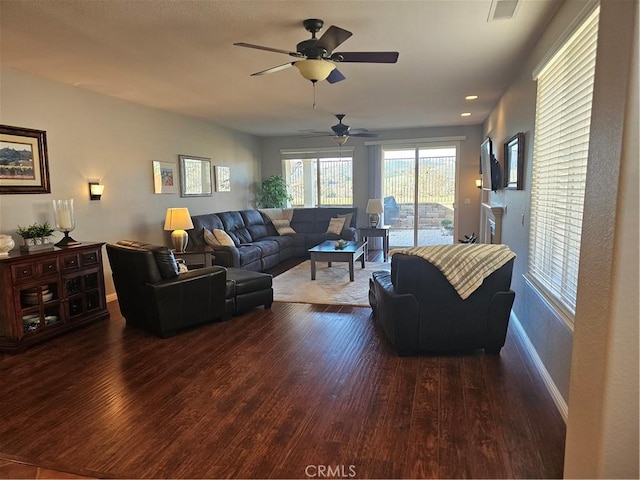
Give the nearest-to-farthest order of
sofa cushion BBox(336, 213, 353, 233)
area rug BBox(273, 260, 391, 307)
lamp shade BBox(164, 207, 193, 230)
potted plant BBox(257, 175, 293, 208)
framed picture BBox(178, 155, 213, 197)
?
area rug BBox(273, 260, 391, 307) → lamp shade BBox(164, 207, 193, 230) → framed picture BBox(178, 155, 213, 197) → sofa cushion BBox(336, 213, 353, 233) → potted plant BBox(257, 175, 293, 208)

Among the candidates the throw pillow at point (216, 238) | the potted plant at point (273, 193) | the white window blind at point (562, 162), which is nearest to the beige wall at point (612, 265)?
the white window blind at point (562, 162)

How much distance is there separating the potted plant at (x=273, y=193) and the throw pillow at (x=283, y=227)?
76cm

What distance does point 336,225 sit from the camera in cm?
798

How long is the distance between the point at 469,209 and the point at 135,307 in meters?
6.68

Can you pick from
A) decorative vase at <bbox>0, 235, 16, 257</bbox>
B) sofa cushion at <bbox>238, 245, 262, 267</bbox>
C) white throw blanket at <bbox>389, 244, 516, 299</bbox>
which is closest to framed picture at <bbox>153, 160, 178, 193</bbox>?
sofa cushion at <bbox>238, 245, 262, 267</bbox>

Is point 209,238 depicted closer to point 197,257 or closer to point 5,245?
point 197,257

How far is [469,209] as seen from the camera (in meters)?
8.23

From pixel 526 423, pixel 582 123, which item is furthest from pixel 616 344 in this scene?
pixel 582 123

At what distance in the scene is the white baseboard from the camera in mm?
2369

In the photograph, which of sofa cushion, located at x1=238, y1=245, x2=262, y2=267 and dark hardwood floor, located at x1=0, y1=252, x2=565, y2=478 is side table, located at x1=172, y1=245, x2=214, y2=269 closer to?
sofa cushion, located at x1=238, y1=245, x2=262, y2=267

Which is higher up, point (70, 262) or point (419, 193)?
point (419, 193)

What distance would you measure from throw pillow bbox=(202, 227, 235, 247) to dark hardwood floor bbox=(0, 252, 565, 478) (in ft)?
8.54

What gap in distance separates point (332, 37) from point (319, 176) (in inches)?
258

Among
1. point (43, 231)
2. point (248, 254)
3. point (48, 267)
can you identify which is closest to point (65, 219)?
point (43, 231)
